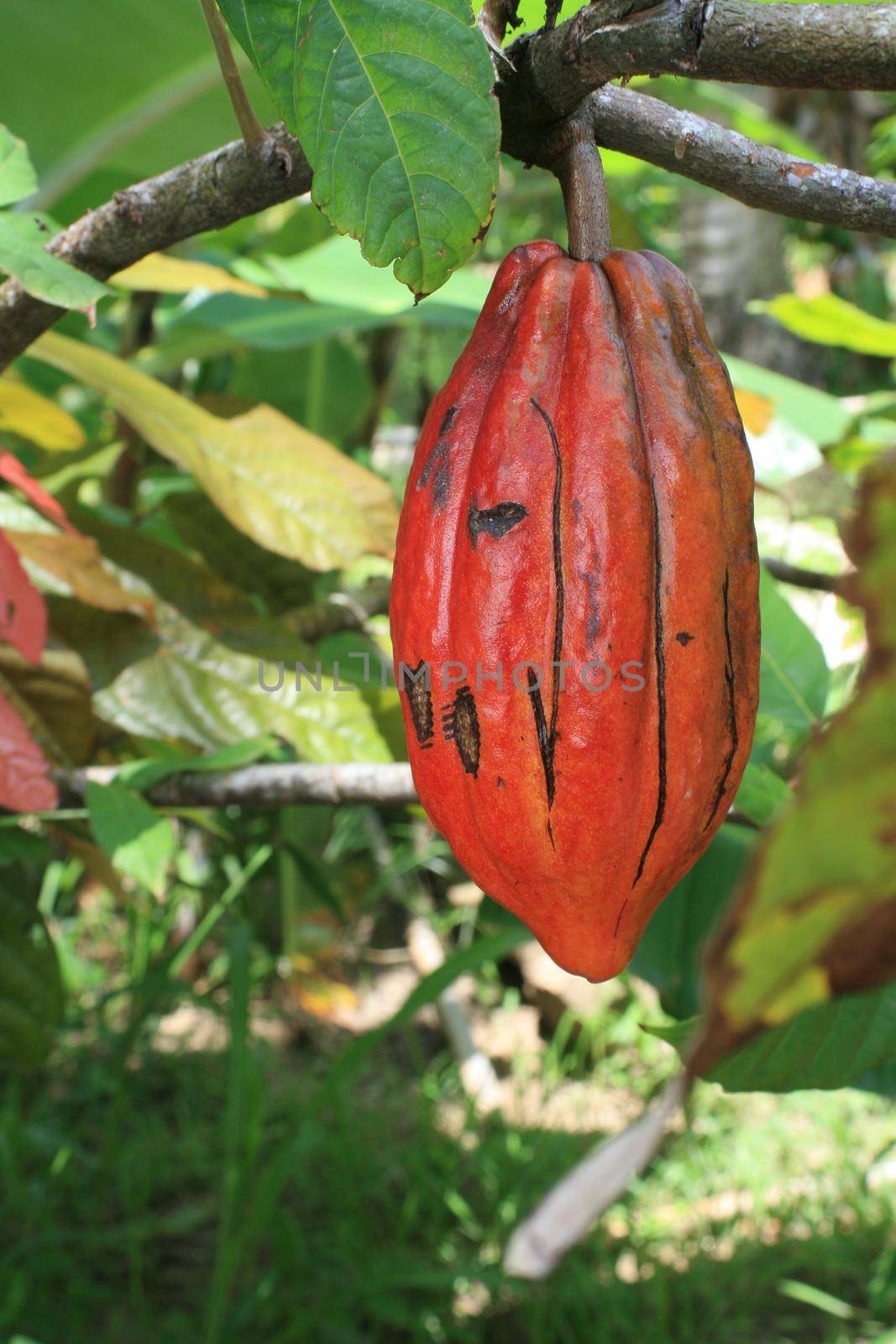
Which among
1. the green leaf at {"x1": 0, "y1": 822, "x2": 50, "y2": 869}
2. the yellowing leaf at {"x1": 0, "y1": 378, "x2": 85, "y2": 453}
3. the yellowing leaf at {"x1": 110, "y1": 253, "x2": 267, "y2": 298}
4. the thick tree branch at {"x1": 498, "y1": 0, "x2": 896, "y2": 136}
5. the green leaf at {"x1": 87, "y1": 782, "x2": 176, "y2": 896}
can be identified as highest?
the thick tree branch at {"x1": 498, "y1": 0, "x2": 896, "y2": 136}

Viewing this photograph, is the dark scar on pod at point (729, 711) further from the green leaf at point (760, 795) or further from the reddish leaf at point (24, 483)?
the reddish leaf at point (24, 483)

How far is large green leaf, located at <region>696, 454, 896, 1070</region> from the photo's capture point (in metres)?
0.17

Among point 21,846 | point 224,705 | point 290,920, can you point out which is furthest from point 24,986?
point 290,920

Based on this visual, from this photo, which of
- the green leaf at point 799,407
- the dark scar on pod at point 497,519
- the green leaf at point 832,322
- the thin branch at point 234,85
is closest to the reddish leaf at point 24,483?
the thin branch at point 234,85

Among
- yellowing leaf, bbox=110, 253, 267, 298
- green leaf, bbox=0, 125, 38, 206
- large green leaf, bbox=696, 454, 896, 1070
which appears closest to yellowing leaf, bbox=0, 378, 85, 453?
yellowing leaf, bbox=110, 253, 267, 298

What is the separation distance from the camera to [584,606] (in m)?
0.41

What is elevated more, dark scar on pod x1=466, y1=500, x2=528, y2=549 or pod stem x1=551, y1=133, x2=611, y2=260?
pod stem x1=551, y1=133, x2=611, y2=260

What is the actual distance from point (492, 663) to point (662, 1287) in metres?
1.40

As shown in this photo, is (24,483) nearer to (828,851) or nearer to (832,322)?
(828,851)

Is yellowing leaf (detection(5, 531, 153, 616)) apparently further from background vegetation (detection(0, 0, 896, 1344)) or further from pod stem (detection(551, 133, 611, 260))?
pod stem (detection(551, 133, 611, 260))

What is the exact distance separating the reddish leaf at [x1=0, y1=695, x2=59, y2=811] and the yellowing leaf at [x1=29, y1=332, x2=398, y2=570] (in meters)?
0.29

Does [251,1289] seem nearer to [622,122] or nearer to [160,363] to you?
[160,363]

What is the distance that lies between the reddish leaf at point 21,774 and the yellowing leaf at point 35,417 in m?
0.41

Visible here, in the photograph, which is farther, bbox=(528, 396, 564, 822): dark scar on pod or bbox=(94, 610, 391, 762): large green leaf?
bbox=(94, 610, 391, 762): large green leaf
